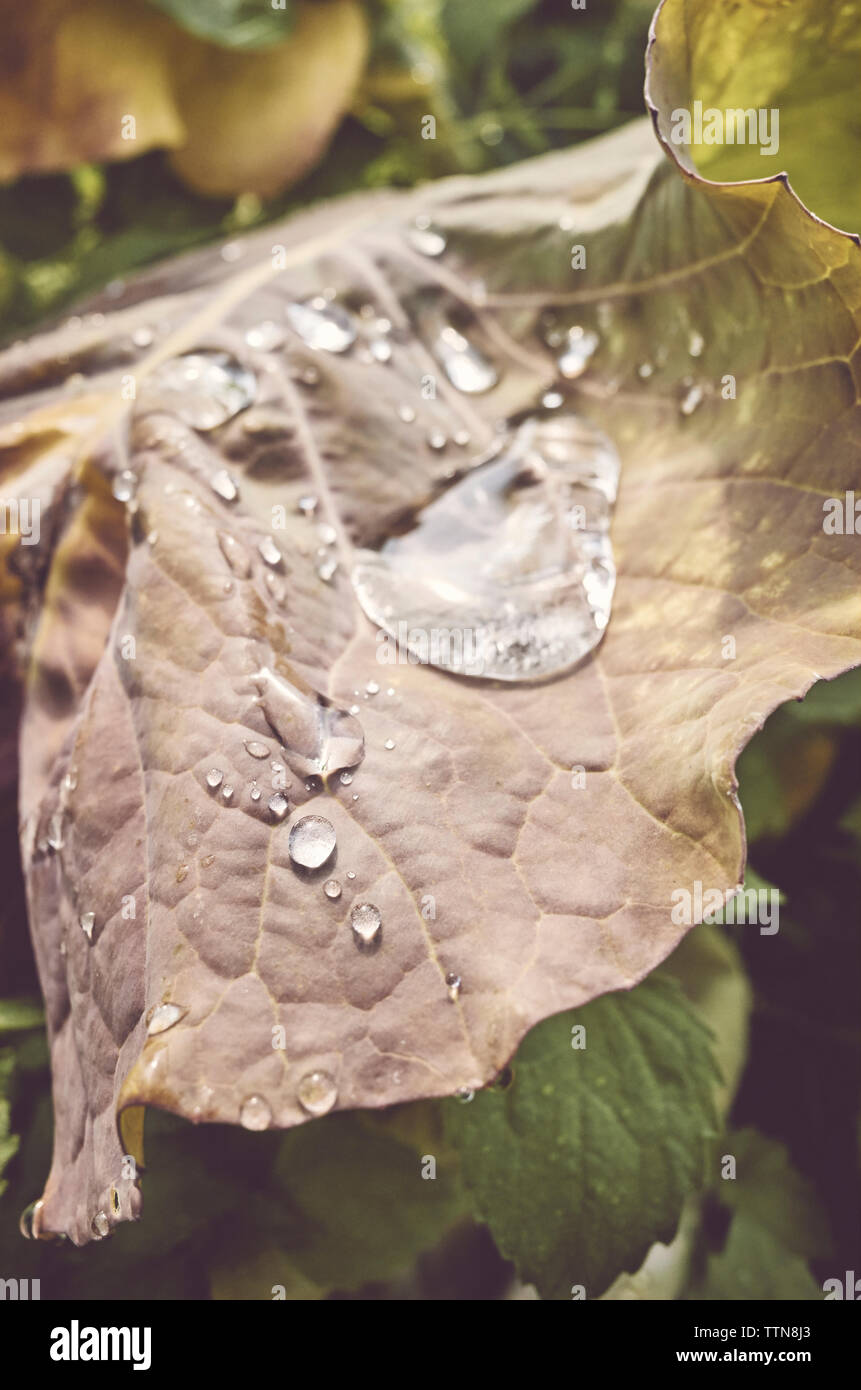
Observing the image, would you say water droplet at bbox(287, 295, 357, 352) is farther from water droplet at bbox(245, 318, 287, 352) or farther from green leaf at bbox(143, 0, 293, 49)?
green leaf at bbox(143, 0, 293, 49)

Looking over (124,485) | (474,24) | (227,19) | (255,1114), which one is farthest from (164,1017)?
(474,24)

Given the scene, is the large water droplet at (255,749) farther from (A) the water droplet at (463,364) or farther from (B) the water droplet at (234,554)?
(A) the water droplet at (463,364)

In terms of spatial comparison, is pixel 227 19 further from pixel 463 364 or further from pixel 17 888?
pixel 17 888

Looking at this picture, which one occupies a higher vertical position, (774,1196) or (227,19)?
(227,19)

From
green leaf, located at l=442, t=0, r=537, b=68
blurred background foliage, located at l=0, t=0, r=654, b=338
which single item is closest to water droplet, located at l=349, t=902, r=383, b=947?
blurred background foliage, located at l=0, t=0, r=654, b=338

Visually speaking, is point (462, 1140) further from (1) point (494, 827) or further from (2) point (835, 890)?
(2) point (835, 890)

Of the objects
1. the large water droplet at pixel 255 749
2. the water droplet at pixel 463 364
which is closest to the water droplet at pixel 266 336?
the water droplet at pixel 463 364
